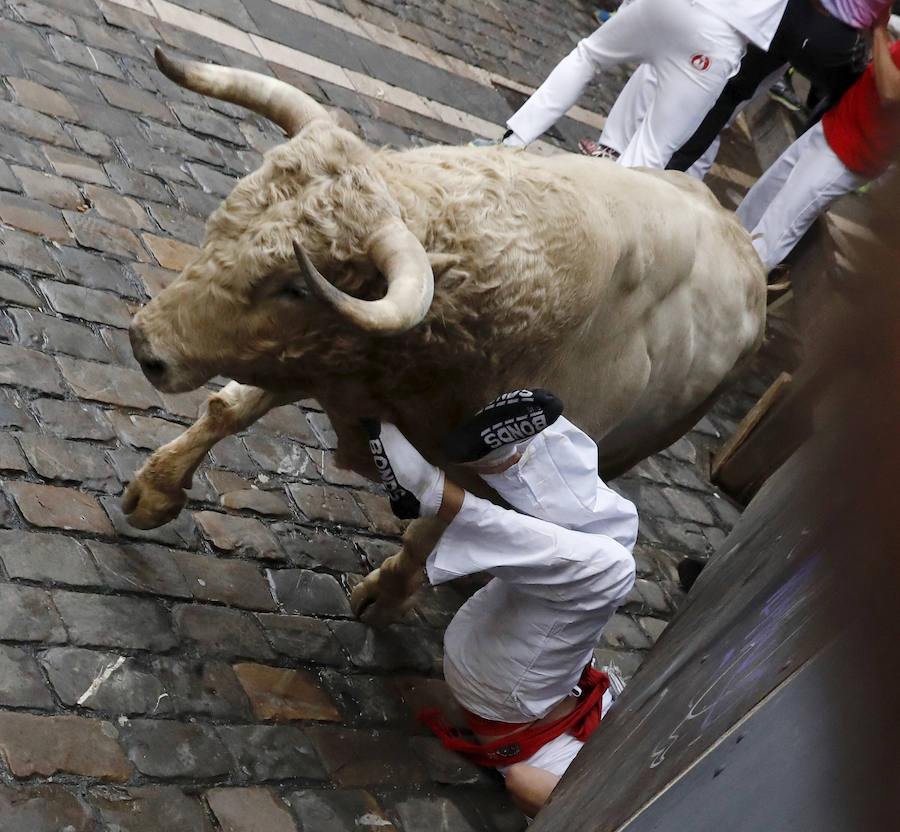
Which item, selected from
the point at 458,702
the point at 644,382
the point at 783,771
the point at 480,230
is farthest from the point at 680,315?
the point at 783,771

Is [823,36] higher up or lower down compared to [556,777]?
higher up

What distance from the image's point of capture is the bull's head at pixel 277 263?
10.5ft

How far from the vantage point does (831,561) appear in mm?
704

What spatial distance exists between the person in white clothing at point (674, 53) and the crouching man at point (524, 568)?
12.5 ft

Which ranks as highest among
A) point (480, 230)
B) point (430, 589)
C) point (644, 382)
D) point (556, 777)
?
point (480, 230)

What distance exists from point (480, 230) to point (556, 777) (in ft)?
6.45

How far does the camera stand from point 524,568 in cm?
363

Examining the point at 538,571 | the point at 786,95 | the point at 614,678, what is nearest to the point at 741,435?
the point at 614,678

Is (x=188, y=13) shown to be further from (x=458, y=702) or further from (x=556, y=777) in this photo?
(x=556, y=777)

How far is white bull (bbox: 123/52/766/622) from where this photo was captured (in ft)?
10.6

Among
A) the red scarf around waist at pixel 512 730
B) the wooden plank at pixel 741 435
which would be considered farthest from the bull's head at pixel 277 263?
the wooden plank at pixel 741 435

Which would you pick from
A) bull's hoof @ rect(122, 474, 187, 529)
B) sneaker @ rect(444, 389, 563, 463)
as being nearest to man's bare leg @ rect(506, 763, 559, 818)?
sneaker @ rect(444, 389, 563, 463)

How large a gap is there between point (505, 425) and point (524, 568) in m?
0.58

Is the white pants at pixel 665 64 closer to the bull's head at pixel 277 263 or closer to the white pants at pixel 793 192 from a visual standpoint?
the white pants at pixel 793 192
